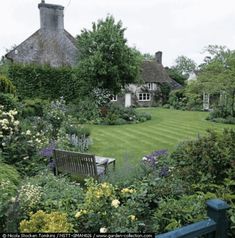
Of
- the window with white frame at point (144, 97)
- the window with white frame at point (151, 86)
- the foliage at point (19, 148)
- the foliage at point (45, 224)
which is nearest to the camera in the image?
the foliage at point (45, 224)

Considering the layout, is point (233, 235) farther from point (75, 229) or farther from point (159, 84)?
point (159, 84)

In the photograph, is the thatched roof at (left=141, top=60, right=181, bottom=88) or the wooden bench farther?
the thatched roof at (left=141, top=60, right=181, bottom=88)

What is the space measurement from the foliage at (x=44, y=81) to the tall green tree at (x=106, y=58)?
6.56 ft

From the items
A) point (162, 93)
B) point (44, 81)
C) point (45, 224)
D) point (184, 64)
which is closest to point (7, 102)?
point (45, 224)

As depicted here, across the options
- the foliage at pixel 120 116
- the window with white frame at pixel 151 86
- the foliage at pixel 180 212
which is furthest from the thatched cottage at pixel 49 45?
the foliage at pixel 180 212

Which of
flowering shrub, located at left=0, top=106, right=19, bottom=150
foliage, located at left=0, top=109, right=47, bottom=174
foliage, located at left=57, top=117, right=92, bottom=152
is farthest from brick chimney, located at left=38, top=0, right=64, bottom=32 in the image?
foliage, located at left=0, top=109, right=47, bottom=174

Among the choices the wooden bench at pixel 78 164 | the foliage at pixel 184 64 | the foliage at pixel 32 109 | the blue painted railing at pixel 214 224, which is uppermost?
the foliage at pixel 184 64

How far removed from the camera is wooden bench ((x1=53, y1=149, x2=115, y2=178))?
Result: 6095mm

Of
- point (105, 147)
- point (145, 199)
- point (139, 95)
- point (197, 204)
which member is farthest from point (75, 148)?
point (139, 95)

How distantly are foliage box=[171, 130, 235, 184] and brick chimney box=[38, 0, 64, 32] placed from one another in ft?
80.3

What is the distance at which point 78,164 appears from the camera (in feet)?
20.7

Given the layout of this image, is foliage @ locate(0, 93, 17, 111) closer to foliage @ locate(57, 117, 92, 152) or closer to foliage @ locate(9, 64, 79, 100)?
foliage @ locate(57, 117, 92, 152)

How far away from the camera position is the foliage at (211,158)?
4.28m

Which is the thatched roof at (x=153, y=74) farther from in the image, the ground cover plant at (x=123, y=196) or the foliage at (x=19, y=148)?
the ground cover plant at (x=123, y=196)
